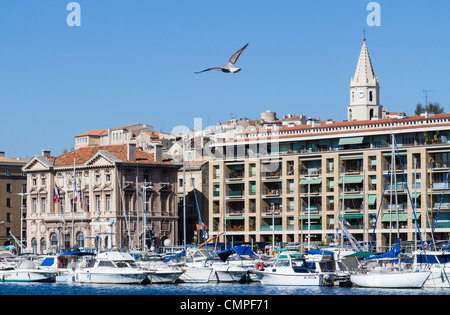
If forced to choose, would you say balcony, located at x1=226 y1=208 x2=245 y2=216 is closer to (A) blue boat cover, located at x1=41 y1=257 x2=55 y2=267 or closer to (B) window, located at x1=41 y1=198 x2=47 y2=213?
(B) window, located at x1=41 y1=198 x2=47 y2=213

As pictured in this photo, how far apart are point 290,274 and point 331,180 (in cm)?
5011

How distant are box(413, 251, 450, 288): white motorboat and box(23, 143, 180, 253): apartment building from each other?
56.1m

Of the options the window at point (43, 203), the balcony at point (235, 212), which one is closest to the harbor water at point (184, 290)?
the balcony at point (235, 212)

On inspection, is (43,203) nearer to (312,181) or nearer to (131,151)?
(131,151)

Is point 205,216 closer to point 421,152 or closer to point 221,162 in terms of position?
point 221,162

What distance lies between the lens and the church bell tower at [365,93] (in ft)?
468

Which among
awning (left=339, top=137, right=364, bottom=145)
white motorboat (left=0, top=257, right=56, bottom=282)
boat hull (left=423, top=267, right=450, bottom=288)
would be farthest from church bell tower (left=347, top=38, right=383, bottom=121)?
boat hull (left=423, top=267, right=450, bottom=288)

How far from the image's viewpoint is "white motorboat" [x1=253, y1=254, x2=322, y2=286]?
6075cm

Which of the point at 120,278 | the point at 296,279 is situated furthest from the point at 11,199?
the point at 296,279

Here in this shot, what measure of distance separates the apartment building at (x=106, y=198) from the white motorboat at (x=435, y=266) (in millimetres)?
56131

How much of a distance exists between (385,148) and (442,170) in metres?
6.68

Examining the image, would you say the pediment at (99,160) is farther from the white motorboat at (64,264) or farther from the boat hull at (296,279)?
the boat hull at (296,279)

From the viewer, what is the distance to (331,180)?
11012cm
